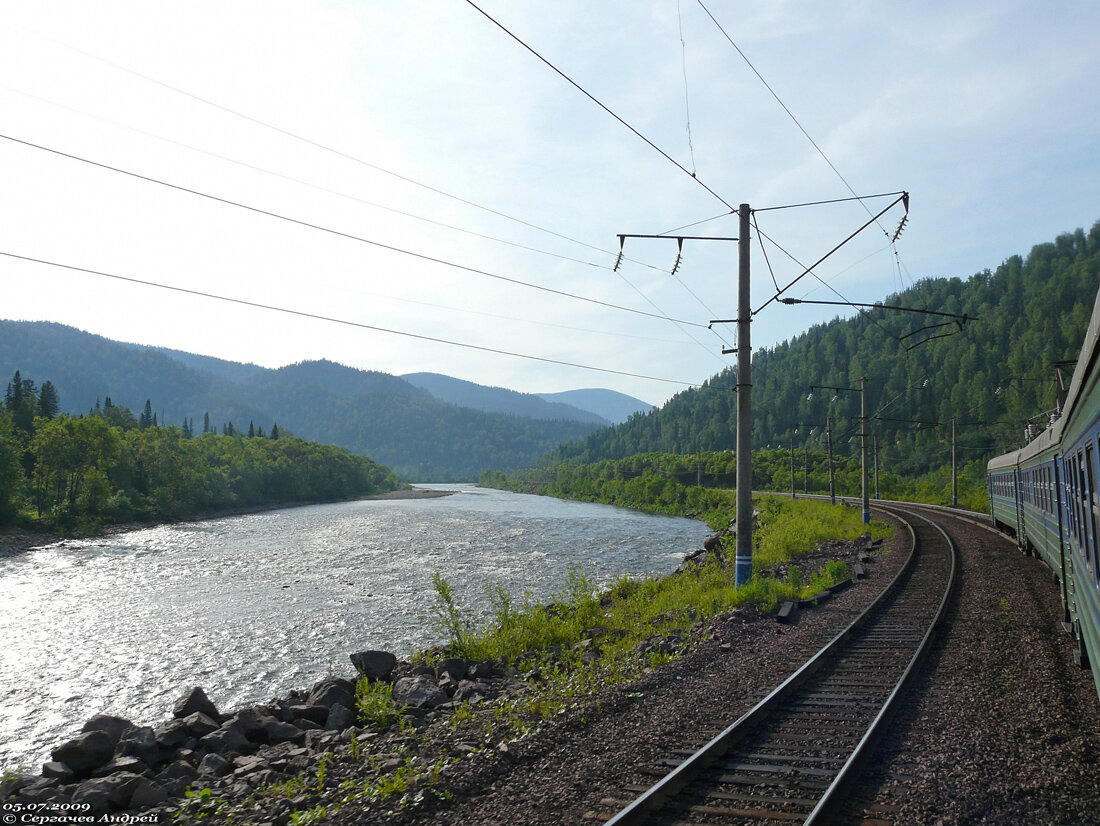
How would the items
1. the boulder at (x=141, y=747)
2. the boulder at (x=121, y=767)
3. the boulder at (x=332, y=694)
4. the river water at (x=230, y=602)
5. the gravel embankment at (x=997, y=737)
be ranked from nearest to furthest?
the gravel embankment at (x=997, y=737), the boulder at (x=121, y=767), the boulder at (x=141, y=747), the boulder at (x=332, y=694), the river water at (x=230, y=602)

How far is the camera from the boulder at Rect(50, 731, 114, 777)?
29.8ft

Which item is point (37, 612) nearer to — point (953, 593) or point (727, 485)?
point (953, 593)

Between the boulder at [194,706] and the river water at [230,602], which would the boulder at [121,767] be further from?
the river water at [230,602]

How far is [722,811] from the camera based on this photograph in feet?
19.2

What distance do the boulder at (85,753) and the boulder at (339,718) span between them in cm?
298

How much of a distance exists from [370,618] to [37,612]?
1401cm

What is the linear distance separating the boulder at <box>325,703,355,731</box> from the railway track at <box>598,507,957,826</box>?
597 centimetres

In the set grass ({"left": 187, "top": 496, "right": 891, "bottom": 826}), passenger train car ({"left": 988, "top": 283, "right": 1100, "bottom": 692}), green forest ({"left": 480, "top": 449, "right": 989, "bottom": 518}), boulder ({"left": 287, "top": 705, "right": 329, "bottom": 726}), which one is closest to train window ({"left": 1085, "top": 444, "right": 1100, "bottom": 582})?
passenger train car ({"left": 988, "top": 283, "right": 1100, "bottom": 692})

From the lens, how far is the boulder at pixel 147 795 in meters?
7.42

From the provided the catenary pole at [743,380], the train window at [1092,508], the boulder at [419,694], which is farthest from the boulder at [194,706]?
the train window at [1092,508]

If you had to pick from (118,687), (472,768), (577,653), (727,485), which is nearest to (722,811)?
(472,768)

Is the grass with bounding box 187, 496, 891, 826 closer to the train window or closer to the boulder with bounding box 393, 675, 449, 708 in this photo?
the boulder with bounding box 393, 675, 449, 708

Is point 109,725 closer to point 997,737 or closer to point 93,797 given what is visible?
point 93,797

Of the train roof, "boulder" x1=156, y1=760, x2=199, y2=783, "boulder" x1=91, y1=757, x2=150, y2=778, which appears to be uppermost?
the train roof
